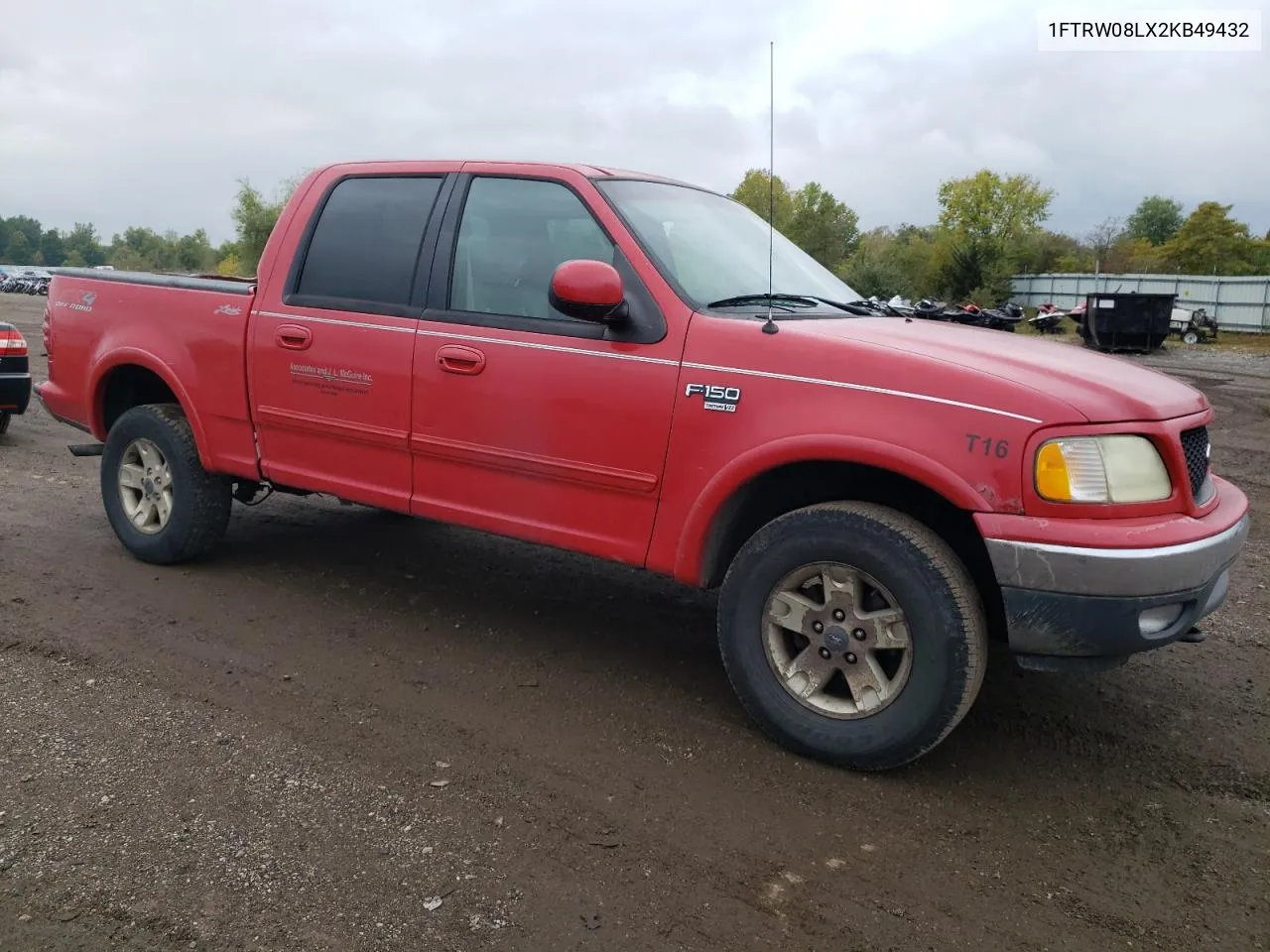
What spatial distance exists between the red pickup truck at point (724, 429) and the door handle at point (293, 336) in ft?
0.04

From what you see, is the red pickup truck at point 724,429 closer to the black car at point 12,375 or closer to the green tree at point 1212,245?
the black car at point 12,375

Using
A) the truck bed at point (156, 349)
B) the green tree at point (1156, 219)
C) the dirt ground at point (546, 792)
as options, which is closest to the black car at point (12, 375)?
the truck bed at point (156, 349)

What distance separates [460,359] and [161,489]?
7.46 feet

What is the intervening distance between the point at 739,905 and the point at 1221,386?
1684 centimetres

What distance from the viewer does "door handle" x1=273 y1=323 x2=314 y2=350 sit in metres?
4.70

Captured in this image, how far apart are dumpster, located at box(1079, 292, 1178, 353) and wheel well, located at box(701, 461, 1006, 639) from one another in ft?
70.1

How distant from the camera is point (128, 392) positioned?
19.2 feet

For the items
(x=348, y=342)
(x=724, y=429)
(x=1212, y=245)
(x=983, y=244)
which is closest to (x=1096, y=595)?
(x=724, y=429)

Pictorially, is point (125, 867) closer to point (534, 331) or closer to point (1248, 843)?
point (534, 331)

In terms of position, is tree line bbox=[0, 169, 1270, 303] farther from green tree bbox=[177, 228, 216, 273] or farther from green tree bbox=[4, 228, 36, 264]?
green tree bbox=[4, 228, 36, 264]

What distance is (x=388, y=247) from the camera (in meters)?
4.62

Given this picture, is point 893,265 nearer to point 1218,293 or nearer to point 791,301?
point 1218,293

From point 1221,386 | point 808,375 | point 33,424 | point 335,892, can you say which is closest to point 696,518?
point 808,375

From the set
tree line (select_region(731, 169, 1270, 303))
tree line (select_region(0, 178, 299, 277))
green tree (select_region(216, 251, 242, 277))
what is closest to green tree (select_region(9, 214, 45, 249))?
tree line (select_region(0, 178, 299, 277))
